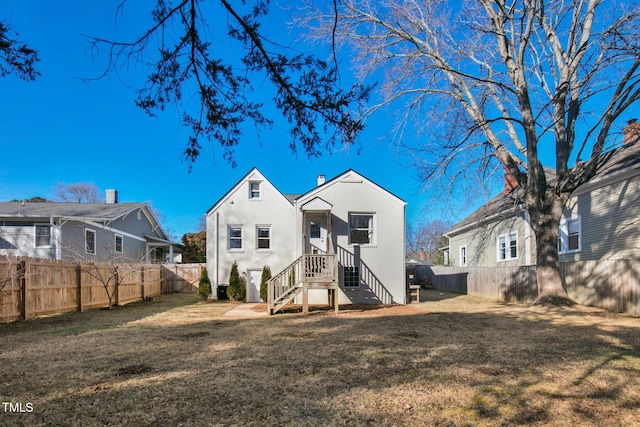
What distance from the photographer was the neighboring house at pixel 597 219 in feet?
41.0

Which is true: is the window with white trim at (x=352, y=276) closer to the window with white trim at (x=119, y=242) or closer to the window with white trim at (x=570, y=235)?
the window with white trim at (x=570, y=235)

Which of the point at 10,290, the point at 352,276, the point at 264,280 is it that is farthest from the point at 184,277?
the point at 10,290

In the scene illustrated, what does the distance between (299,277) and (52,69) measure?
1079 cm

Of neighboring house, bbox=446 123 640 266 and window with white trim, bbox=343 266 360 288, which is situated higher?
neighboring house, bbox=446 123 640 266

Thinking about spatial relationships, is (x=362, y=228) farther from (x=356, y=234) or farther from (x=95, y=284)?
(x=95, y=284)

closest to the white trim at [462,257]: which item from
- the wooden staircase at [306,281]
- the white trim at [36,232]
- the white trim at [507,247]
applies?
the white trim at [507,247]

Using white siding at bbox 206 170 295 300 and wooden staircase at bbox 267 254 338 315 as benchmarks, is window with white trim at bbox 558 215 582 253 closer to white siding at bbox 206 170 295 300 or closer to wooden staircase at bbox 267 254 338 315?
wooden staircase at bbox 267 254 338 315

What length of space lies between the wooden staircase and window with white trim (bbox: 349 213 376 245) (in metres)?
2.37

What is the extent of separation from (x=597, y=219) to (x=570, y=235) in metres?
1.82

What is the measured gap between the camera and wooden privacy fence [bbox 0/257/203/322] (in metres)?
9.66

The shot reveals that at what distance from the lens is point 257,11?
159 inches

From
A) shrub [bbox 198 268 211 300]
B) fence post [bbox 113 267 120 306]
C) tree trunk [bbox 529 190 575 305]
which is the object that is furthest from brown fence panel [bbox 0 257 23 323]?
tree trunk [bbox 529 190 575 305]

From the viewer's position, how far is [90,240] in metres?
19.5

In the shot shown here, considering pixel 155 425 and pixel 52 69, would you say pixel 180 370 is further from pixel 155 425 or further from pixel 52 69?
pixel 52 69
